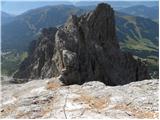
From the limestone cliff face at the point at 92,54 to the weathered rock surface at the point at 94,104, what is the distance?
18057mm

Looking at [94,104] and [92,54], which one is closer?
[94,104]

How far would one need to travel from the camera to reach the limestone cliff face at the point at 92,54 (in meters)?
66.1

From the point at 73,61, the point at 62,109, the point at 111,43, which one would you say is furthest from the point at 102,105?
the point at 111,43

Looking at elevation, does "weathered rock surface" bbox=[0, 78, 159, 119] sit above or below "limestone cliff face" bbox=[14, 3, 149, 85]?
above

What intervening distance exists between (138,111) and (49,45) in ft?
326

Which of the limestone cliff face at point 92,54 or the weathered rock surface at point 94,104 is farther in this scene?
the limestone cliff face at point 92,54

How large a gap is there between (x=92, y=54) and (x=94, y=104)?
53829 mm

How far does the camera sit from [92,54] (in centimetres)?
8412

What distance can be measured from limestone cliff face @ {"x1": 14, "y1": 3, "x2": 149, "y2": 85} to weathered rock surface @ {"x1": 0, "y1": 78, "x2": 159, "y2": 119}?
1806 cm

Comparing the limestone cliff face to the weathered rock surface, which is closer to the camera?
the weathered rock surface

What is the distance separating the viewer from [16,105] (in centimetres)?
3419

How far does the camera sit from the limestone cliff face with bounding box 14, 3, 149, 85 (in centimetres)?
6606

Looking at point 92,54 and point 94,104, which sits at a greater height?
point 94,104

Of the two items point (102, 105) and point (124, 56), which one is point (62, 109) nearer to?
point (102, 105)
